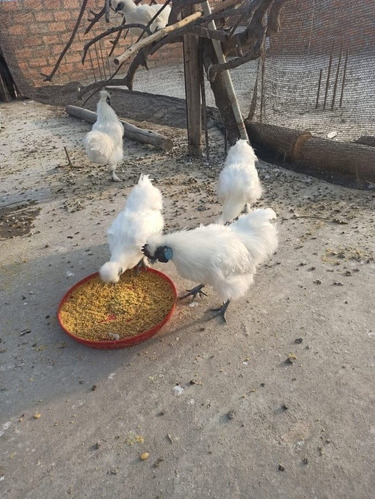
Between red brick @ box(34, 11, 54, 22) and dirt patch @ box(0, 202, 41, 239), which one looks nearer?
dirt patch @ box(0, 202, 41, 239)

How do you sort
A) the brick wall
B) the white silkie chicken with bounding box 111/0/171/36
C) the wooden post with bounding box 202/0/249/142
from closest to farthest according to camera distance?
the wooden post with bounding box 202/0/249/142 < the white silkie chicken with bounding box 111/0/171/36 < the brick wall

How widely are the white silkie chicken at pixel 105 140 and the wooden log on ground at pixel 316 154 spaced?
7.79 feet

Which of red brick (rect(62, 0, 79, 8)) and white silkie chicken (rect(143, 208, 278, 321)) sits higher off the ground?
red brick (rect(62, 0, 79, 8))

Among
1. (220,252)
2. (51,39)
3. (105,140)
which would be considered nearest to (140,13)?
(105,140)

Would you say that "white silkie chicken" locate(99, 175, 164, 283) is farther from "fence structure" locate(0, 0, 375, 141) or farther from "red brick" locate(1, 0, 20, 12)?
"red brick" locate(1, 0, 20, 12)

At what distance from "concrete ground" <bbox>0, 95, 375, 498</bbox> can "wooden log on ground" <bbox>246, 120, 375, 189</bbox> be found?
2.42 ft

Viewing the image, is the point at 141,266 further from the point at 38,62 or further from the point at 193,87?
the point at 38,62

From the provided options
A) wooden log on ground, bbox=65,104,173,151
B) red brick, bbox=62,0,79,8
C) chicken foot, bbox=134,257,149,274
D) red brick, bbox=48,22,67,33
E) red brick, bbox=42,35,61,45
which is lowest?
chicken foot, bbox=134,257,149,274

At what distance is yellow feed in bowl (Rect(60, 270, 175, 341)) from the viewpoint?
311 cm

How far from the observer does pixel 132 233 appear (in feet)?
11.1

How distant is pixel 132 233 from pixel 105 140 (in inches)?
115

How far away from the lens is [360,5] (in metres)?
7.04

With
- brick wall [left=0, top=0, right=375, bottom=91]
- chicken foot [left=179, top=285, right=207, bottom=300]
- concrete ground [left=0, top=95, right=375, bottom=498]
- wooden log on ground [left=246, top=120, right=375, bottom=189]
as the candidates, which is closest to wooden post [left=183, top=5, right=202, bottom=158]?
wooden log on ground [left=246, top=120, right=375, bottom=189]

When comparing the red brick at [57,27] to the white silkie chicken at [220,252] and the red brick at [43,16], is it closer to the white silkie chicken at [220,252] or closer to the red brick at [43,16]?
the red brick at [43,16]
